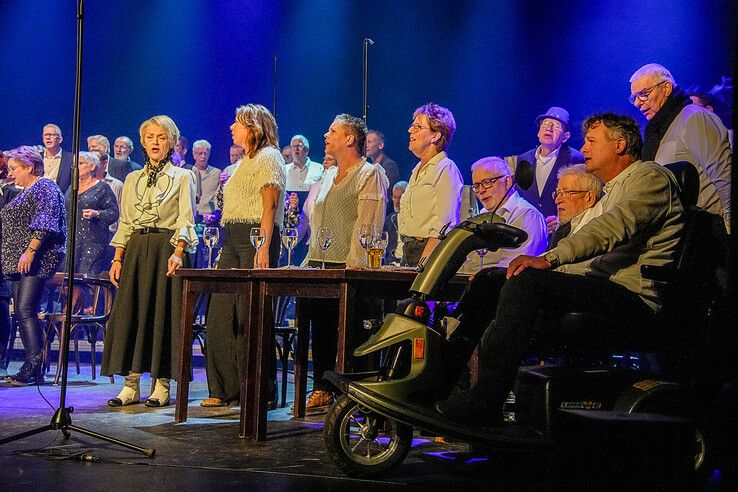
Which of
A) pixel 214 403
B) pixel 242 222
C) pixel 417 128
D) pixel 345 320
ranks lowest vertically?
pixel 214 403

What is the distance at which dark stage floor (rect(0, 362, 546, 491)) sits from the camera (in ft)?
9.79

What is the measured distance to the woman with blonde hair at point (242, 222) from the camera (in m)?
4.95

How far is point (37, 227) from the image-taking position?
660 cm

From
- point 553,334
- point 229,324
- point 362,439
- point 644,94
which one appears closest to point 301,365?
point 229,324

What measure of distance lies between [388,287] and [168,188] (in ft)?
6.38

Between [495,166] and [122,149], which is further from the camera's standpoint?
[122,149]

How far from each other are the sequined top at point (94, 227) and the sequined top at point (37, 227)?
5.59 feet

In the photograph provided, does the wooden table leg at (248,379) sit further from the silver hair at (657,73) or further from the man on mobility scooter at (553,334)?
the silver hair at (657,73)

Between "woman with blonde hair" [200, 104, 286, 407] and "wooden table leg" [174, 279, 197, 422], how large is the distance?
424 mm

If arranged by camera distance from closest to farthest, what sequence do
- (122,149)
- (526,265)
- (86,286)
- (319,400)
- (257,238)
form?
(526,265) < (257,238) < (319,400) < (86,286) < (122,149)

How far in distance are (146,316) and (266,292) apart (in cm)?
142

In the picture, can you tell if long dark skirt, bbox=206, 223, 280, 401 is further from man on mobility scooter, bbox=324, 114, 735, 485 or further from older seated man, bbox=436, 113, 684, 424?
older seated man, bbox=436, 113, 684, 424

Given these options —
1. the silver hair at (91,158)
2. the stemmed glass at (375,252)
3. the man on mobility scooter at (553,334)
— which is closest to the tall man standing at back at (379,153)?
the silver hair at (91,158)

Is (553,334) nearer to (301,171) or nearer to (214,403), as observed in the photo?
(214,403)
